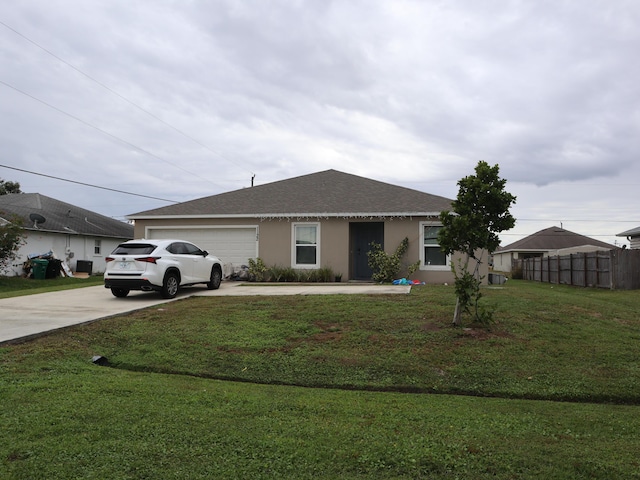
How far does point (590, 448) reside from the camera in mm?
3990

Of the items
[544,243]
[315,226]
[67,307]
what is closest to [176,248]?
[67,307]

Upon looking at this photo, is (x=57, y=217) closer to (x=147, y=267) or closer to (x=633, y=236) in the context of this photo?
(x=147, y=267)

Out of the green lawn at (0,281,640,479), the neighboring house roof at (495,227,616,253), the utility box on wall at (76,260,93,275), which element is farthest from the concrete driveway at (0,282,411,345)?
the neighboring house roof at (495,227,616,253)

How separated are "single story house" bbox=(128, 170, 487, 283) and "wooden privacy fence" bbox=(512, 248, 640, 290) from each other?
7.78 m

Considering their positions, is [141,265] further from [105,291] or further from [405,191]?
[405,191]

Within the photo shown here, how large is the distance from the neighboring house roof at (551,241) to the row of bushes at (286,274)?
102ft

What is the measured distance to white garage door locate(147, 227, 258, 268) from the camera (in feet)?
61.7

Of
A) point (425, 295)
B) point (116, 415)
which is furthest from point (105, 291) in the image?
point (116, 415)

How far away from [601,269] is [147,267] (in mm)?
18244

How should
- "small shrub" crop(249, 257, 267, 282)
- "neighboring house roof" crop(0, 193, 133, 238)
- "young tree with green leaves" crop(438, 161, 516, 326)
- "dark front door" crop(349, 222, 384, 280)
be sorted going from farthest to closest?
"neighboring house roof" crop(0, 193, 133, 238) → "dark front door" crop(349, 222, 384, 280) → "small shrub" crop(249, 257, 267, 282) → "young tree with green leaves" crop(438, 161, 516, 326)

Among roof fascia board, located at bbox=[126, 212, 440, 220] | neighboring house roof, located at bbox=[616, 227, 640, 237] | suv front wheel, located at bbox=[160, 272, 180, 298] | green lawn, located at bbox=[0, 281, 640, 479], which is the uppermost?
neighboring house roof, located at bbox=[616, 227, 640, 237]

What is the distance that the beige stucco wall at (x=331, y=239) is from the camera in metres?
17.2

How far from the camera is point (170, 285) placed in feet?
41.7

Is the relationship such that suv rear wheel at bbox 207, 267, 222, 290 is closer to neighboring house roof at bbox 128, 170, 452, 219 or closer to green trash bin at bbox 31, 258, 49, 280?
neighboring house roof at bbox 128, 170, 452, 219
